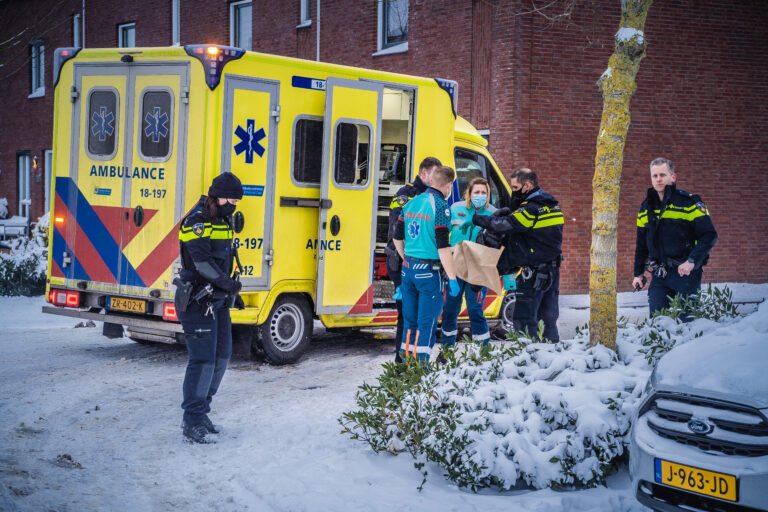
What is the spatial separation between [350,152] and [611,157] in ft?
10.1

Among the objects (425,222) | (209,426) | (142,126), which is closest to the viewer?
(209,426)

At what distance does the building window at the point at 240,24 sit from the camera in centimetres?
1878

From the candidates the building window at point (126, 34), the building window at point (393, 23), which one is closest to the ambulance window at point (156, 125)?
the building window at point (393, 23)

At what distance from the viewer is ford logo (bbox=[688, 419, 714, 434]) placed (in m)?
3.51

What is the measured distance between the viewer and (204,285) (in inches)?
213

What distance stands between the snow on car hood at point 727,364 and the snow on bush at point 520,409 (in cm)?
63

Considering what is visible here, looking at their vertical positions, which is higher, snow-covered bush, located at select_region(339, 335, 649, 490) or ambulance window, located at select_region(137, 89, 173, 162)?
ambulance window, located at select_region(137, 89, 173, 162)

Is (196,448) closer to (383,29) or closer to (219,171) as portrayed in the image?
(219,171)

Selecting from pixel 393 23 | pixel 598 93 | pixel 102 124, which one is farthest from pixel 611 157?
pixel 393 23

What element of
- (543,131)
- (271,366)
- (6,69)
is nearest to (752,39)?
(543,131)

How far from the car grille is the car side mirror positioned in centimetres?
447

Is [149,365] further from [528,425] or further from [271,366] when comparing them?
[528,425]

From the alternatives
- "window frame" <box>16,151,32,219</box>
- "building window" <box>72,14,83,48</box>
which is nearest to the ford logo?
"building window" <box>72,14,83,48</box>

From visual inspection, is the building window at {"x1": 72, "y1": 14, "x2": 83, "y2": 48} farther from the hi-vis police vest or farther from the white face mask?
the hi-vis police vest
